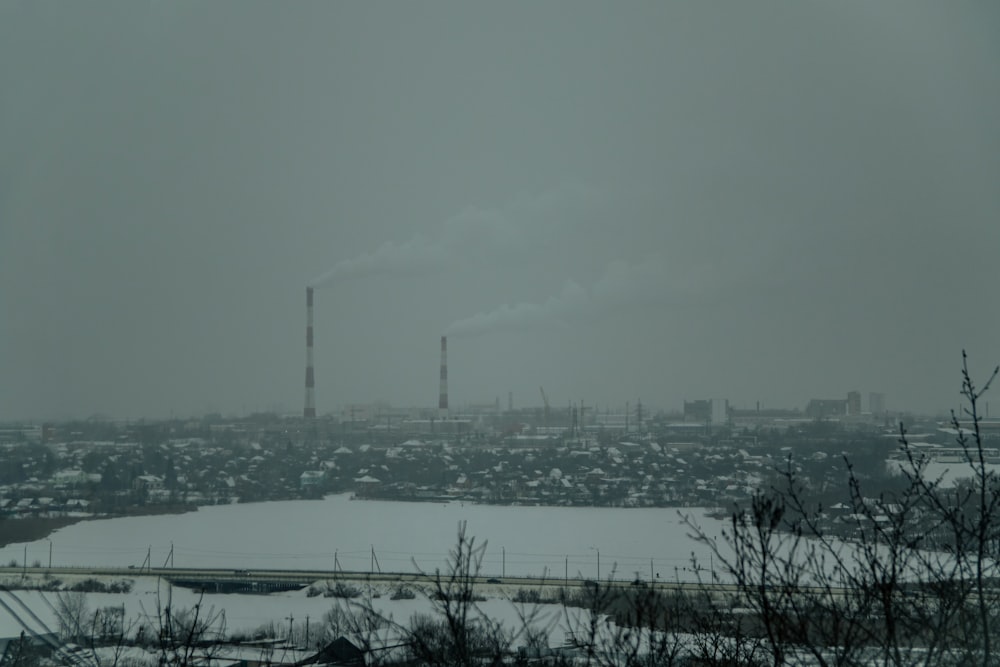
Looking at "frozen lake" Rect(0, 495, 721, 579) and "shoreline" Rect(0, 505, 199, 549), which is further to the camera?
"shoreline" Rect(0, 505, 199, 549)

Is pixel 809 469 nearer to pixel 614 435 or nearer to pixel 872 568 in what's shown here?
pixel 614 435

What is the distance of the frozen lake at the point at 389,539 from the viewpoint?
23.7 ft

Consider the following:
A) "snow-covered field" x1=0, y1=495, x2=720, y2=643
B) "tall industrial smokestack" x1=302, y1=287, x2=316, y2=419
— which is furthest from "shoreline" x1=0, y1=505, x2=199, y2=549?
"tall industrial smokestack" x1=302, y1=287, x2=316, y2=419

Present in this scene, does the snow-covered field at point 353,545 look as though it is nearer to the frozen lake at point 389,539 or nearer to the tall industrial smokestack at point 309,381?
the frozen lake at point 389,539

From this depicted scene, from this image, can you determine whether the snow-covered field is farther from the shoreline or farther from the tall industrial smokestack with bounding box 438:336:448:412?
the tall industrial smokestack with bounding box 438:336:448:412

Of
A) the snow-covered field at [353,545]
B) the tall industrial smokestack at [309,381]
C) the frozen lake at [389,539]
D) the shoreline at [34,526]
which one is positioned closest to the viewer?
the snow-covered field at [353,545]

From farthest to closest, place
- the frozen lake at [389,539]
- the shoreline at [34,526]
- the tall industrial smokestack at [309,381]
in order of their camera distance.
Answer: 1. the tall industrial smokestack at [309,381]
2. the shoreline at [34,526]
3. the frozen lake at [389,539]

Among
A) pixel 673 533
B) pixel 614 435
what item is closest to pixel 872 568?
pixel 673 533

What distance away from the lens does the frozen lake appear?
23.7 feet

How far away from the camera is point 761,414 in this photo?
16.2m

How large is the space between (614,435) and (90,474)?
26.8ft

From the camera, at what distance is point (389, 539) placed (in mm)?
8430

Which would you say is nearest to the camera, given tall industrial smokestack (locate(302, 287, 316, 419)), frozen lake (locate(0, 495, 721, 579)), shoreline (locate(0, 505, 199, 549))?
frozen lake (locate(0, 495, 721, 579))

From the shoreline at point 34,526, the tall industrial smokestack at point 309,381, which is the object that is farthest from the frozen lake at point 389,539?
the tall industrial smokestack at point 309,381
